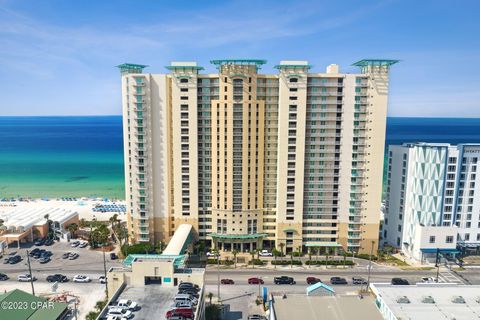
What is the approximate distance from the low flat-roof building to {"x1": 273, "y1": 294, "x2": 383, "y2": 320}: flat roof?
7730 cm

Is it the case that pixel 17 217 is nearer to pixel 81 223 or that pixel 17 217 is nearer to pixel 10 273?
pixel 81 223

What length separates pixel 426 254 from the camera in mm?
88500

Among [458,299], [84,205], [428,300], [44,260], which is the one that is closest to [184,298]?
[428,300]

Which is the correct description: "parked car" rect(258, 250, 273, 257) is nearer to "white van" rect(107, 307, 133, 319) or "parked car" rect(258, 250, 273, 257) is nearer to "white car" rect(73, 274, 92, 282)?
"white car" rect(73, 274, 92, 282)

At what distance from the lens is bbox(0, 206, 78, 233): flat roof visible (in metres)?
99.9

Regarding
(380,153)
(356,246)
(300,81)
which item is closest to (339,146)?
(380,153)

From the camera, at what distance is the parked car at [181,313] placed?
44.9 metres

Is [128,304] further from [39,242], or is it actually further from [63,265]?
[39,242]

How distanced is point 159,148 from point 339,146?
47304 millimetres

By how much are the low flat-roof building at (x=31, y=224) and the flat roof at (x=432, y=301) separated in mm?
89708

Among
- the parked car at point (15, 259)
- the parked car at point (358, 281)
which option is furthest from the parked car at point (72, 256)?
the parked car at point (358, 281)

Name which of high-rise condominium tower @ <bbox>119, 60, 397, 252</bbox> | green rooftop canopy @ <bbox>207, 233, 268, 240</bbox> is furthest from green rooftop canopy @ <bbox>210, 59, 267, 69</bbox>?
green rooftop canopy @ <bbox>207, 233, 268, 240</bbox>

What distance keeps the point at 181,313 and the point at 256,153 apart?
51.9 metres

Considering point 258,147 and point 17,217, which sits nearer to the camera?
point 258,147
